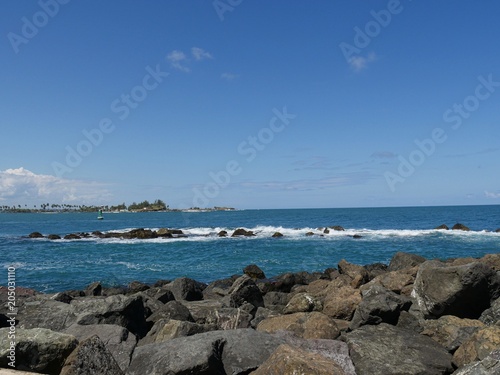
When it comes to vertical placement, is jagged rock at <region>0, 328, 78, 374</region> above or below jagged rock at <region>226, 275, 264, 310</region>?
above

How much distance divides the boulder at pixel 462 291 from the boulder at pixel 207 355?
484cm

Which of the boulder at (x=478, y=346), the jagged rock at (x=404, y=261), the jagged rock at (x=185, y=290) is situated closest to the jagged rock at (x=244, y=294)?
the jagged rock at (x=185, y=290)

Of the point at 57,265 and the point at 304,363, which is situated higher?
the point at 304,363

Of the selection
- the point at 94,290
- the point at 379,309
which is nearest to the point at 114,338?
the point at 379,309

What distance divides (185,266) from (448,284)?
2194cm

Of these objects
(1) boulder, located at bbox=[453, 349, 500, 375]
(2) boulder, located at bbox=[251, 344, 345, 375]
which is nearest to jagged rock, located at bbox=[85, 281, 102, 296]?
(2) boulder, located at bbox=[251, 344, 345, 375]

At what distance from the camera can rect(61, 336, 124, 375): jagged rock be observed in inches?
219

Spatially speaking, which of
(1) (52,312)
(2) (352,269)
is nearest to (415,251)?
(2) (352,269)

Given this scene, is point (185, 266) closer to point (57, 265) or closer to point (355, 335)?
point (57, 265)

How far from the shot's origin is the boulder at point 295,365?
17.2ft

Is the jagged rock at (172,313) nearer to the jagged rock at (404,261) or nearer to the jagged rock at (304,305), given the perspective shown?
the jagged rock at (304,305)

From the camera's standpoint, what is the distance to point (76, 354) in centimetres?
570

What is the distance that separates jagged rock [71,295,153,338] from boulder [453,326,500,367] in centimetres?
667

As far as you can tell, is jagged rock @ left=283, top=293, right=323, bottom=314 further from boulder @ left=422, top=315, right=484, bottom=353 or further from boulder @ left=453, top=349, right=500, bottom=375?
boulder @ left=453, top=349, right=500, bottom=375
